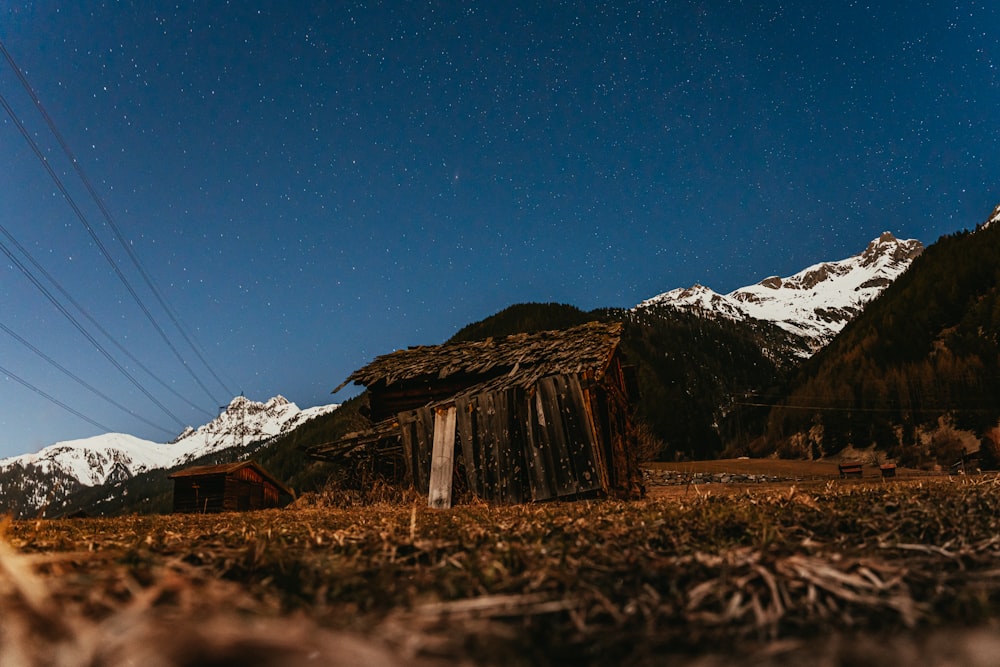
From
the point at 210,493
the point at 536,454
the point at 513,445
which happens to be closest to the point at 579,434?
the point at 536,454

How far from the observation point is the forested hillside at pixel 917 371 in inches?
2026

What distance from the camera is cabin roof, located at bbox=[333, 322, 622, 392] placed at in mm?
12531

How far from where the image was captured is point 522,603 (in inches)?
46.1

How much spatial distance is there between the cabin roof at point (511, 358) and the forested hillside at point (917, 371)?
150 feet

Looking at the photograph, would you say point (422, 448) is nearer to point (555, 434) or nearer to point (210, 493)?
point (555, 434)

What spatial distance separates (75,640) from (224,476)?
40010mm

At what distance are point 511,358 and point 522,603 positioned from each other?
45.8ft

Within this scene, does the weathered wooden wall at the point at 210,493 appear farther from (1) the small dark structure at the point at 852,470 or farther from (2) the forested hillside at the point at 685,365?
(2) the forested hillside at the point at 685,365

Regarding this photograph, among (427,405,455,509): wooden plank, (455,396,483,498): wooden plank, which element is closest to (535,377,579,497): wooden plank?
(455,396,483,498): wooden plank

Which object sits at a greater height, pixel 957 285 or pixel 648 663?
pixel 957 285

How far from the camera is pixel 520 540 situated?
2.28 metres

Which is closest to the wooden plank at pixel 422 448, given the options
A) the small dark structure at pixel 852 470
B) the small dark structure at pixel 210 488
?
the small dark structure at pixel 852 470

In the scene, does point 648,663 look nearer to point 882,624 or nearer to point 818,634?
point 818,634

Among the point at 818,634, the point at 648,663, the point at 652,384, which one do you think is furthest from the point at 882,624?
the point at 652,384
